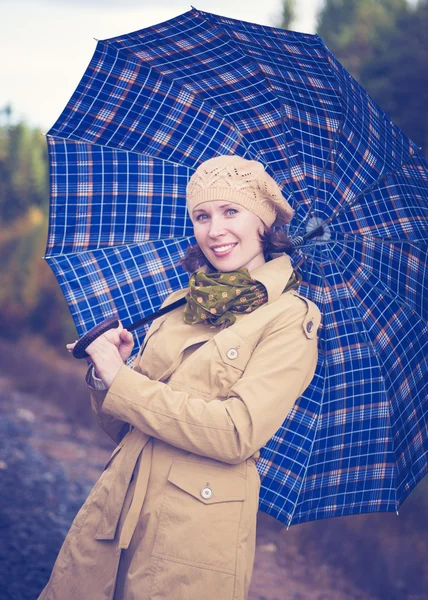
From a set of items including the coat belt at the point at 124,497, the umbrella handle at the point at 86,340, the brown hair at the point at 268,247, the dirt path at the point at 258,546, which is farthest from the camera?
the dirt path at the point at 258,546

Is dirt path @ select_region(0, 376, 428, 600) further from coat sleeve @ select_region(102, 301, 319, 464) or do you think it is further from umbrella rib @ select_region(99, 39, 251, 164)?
umbrella rib @ select_region(99, 39, 251, 164)

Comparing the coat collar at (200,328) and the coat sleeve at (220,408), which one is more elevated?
the coat collar at (200,328)

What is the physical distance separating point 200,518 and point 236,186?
1209mm

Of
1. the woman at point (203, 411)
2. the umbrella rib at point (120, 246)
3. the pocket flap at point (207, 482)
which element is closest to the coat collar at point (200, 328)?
the woman at point (203, 411)

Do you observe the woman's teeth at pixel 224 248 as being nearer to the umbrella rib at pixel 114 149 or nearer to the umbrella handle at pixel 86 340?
the umbrella handle at pixel 86 340

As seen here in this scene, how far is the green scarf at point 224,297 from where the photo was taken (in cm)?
244

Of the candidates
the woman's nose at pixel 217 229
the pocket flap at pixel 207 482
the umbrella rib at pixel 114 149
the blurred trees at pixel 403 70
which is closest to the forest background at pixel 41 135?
the blurred trees at pixel 403 70

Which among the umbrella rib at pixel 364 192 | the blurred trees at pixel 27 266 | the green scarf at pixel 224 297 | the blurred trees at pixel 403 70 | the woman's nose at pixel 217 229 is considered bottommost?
the blurred trees at pixel 27 266

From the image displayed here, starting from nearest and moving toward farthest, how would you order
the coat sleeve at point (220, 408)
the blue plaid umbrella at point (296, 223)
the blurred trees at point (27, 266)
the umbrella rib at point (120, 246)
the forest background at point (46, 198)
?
the coat sleeve at point (220, 408) → the blue plaid umbrella at point (296, 223) → the umbrella rib at point (120, 246) → the forest background at point (46, 198) → the blurred trees at point (27, 266)

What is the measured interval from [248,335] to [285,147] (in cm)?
95

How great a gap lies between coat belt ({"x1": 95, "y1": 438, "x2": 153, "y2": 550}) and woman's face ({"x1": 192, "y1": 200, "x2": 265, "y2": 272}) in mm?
737

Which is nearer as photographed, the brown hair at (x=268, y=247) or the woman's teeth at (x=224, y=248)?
the woman's teeth at (x=224, y=248)

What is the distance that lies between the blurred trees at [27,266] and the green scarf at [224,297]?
444 inches

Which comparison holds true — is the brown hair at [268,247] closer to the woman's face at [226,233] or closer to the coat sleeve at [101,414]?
the woman's face at [226,233]
